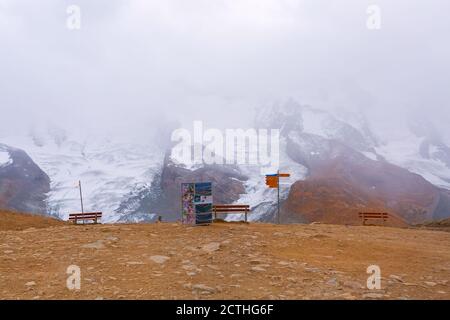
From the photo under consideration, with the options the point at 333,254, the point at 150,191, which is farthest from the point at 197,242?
the point at 150,191

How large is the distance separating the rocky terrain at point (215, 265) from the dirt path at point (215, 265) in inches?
1.0

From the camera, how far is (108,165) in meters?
136

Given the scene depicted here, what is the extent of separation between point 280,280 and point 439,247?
32.5 feet

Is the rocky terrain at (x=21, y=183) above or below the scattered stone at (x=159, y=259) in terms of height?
below

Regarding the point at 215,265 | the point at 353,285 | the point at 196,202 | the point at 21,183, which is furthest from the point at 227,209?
the point at 21,183

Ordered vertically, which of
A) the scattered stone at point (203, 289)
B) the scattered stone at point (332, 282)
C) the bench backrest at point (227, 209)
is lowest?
the bench backrest at point (227, 209)

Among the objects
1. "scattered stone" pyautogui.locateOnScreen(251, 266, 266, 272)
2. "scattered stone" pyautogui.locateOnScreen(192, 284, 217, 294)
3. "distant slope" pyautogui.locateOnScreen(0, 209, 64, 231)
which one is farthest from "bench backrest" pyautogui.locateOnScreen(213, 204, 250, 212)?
"scattered stone" pyautogui.locateOnScreen(192, 284, 217, 294)

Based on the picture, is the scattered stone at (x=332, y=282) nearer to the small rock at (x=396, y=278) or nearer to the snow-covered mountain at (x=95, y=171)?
the small rock at (x=396, y=278)

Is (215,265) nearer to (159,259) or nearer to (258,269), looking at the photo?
(258,269)

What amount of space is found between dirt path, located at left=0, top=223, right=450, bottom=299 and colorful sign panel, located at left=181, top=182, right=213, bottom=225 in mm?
1639

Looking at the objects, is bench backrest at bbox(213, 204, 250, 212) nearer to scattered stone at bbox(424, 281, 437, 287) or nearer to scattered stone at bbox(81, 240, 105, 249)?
scattered stone at bbox(81, 240, 105, 249)

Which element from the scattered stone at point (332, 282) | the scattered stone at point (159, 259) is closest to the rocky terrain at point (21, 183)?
the scattered stone at point (159, 259)

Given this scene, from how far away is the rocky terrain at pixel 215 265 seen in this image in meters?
10.6

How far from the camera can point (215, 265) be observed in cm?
1309
